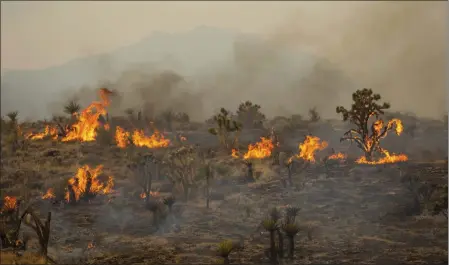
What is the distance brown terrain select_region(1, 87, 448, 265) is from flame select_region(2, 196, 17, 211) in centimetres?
15

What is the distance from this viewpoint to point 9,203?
15.9 m

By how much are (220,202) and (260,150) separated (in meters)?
7.14

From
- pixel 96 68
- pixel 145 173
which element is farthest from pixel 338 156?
pixel 96 68

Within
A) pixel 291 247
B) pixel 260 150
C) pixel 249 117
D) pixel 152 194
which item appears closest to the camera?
pixel 291 247

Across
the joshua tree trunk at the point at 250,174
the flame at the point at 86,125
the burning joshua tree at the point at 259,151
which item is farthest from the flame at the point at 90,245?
the flame at the point at 86,125

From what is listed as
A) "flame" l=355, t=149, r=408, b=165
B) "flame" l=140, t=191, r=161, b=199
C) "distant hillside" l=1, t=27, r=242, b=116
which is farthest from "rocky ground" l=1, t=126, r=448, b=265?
"distant hillside" l=1, t=27, r=242, b=116

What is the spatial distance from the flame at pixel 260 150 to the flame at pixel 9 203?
11.8m

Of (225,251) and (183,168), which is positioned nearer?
(225,251)

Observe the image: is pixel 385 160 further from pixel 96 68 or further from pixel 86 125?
pixel 96 68

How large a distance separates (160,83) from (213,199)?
147 feet

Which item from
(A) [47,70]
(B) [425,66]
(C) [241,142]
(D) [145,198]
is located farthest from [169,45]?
(D) [145,198]

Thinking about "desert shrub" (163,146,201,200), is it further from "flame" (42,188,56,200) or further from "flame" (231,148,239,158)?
"flame" (42,188,56,200)

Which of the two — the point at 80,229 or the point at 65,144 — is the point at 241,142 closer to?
the point at 65,144

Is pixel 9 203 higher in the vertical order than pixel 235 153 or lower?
lower
